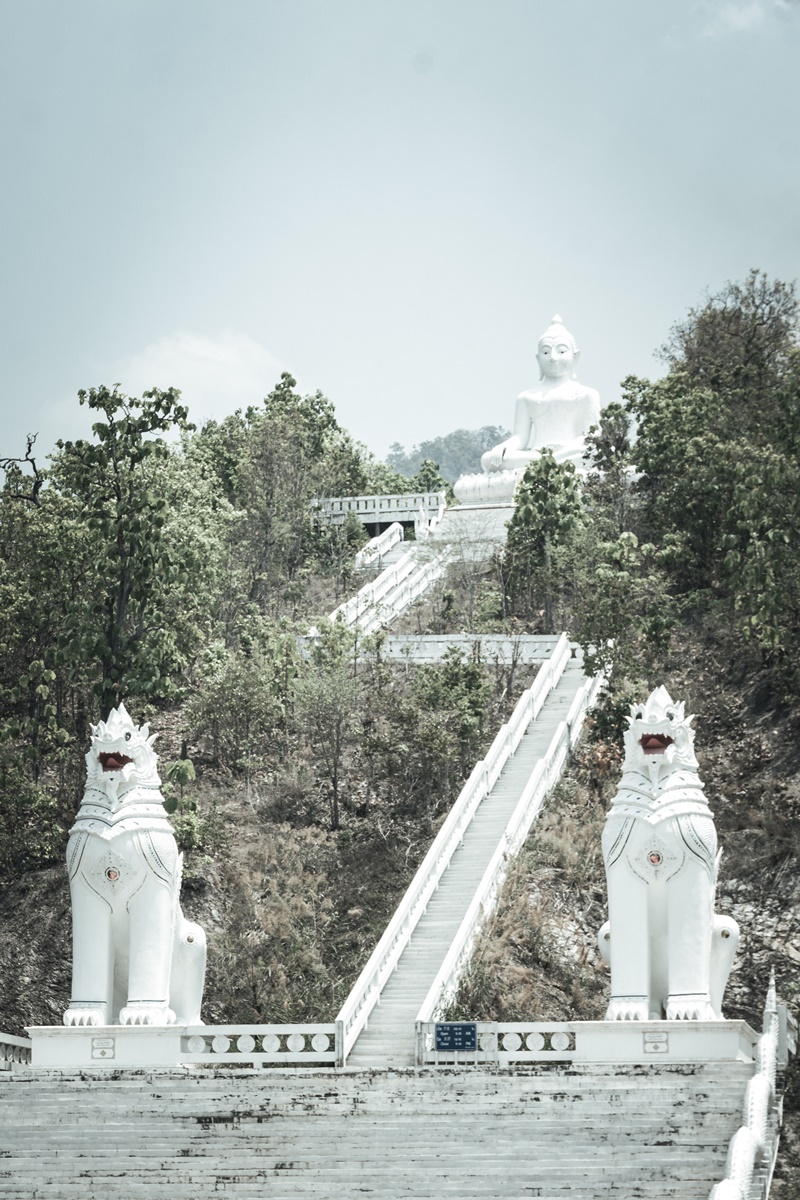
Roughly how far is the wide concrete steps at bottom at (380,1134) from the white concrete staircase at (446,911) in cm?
189

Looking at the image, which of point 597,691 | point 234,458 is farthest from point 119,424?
point 234,458

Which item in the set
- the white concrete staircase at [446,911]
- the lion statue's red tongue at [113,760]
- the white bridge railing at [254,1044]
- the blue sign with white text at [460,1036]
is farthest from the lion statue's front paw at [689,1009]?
the lion statue's red tongue at [113,760]

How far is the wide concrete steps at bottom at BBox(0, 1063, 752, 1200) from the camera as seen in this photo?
18.4 meters

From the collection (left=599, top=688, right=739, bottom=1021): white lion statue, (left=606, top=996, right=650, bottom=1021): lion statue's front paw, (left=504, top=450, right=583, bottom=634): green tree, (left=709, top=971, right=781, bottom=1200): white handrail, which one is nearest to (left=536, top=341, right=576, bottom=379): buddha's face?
(left=504, top=450, right=583, bottom=634): green tree

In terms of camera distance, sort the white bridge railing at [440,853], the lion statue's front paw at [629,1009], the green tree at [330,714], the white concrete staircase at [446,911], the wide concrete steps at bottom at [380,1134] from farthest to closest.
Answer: the green tree at [330,714] → the white bridge railing at [440,853] → the white concrete staircase at [446,911] → the lion statue's front paw at [629,1009] → the wide concrete steps at bottom at [380,1134]

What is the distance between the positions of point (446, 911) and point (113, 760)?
5.65 metres

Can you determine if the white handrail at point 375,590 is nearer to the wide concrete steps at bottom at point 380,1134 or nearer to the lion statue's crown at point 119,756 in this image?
the lion statue's crown at point 119,756

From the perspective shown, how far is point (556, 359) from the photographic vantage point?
48.9 meters

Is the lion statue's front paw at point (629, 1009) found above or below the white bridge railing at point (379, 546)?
below

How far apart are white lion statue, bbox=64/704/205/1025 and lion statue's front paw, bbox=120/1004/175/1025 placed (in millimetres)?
10

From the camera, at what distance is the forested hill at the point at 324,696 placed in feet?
90.0

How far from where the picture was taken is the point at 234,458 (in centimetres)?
4856

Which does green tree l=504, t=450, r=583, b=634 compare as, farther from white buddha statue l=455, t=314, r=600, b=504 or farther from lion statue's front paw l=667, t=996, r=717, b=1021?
lion statue's front paw l=667, t=996, r=717, b=1021

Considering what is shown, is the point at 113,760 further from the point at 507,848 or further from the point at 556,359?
the point at 556,359
